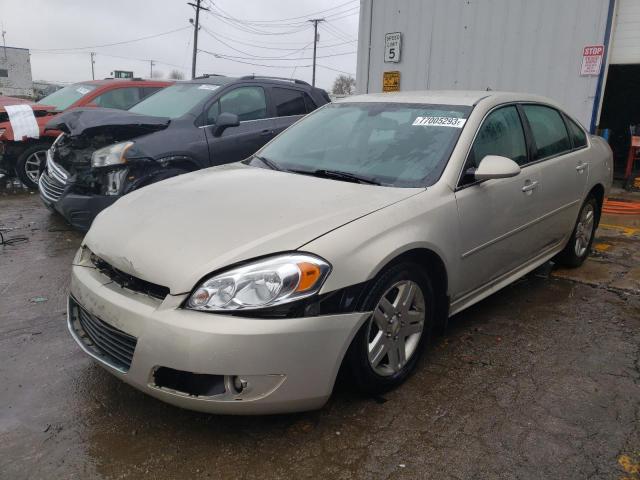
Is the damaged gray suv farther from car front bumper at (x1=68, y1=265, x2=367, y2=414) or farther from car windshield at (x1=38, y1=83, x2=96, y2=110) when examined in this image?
car front bumper at (x1=68, y1=265, x2=367, y2=414)

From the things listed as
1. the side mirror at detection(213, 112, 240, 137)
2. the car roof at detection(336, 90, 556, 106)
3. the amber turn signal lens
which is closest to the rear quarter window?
the car roof at detection(336, 90, 556, 106)

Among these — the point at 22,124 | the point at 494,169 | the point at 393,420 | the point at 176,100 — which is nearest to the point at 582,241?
the point at 494,169

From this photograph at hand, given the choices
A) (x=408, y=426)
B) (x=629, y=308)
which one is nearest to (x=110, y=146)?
(x=408, y=426)

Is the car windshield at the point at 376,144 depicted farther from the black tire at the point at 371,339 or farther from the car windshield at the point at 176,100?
the car windshield at the point at 176,100

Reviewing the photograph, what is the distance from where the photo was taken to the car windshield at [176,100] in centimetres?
587

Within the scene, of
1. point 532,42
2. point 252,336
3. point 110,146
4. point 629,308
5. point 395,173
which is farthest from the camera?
point 532,42

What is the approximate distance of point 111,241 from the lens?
2.61 meters

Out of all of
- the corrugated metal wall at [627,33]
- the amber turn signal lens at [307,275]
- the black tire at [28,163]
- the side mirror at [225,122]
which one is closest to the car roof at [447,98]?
the side mirror at [225,122]

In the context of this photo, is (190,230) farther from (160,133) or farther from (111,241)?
(160,133)

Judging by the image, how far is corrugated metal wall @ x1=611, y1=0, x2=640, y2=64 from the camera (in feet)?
25.6

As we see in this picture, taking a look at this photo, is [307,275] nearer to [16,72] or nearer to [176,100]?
[176,100]

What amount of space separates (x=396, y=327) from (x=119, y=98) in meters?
7.44

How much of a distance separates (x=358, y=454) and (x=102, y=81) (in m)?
8.33

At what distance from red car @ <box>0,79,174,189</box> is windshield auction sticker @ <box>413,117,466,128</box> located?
6.19m
